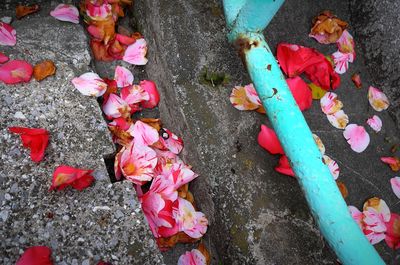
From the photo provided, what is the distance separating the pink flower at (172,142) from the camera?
2078mm

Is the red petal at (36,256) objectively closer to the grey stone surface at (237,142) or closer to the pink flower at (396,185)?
the grey stone surface at (237,142)

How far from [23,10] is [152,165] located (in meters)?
1.07

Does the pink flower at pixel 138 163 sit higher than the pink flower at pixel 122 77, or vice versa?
the pink flower at pixel 122 77

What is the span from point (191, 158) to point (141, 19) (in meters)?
0.88

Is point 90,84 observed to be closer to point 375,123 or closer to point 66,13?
point 66,13

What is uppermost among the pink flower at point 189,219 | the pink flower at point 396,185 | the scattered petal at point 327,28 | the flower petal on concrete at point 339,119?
the scattered petal at point 327,28

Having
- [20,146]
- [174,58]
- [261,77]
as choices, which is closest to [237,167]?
[261,77]

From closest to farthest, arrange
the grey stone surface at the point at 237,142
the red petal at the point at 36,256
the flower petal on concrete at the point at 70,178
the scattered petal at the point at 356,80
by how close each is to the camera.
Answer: the red petal at the point at 36,256 < the flower petal on concrete at the point at 70,178 < the grey stone surface at the point at 237,142 < the scattered petal at the point at 356,80

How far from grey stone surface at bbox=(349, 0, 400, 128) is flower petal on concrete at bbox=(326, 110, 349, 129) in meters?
0.34

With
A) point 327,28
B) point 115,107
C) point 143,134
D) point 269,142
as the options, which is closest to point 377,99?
point 327,28

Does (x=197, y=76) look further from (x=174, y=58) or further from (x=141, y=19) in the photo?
(x=141, y=19)

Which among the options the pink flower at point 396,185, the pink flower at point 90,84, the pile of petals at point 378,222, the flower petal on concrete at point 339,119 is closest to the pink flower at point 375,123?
the flower petal on concrete at point 339,119

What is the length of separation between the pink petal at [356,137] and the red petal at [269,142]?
0.46 meters

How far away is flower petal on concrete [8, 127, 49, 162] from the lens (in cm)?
A: 174
